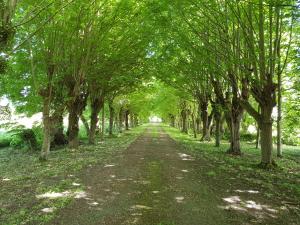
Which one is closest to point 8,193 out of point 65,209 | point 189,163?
point 65,209

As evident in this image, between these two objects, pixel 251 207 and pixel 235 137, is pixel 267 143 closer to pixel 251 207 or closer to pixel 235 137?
pixel 235 137

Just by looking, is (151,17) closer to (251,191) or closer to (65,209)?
(251,191)

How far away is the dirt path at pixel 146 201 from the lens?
6137 millimetres

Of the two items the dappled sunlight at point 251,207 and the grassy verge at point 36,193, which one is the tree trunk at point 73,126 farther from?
the dappled sunlight at point 251,207

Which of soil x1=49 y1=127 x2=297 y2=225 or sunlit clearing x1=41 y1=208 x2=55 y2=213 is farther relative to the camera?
sunlit clearing x1=41 y1=208 x2=55 y2=213

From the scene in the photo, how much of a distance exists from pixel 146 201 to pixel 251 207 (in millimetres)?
2717

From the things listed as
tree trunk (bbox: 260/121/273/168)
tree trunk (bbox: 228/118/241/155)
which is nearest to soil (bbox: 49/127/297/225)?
tree trunk (bbox: 260/121/273/168)

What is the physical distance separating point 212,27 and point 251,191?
9639mm

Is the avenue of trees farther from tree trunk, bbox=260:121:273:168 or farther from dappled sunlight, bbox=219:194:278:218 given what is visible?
Answer: dappled sunlight, bbox=219:194:278:218

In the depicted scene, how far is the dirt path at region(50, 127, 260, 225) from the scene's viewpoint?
20.1 ft

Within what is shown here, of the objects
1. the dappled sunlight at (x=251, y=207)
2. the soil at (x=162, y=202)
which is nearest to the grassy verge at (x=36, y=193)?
the soil at (x=162, y=202)

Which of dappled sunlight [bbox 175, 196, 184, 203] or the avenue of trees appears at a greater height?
the avenue of trees

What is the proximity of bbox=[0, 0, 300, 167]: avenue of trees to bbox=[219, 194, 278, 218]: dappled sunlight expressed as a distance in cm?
634

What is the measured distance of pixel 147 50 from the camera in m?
21.8
